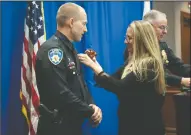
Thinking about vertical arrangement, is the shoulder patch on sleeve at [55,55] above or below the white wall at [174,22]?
below

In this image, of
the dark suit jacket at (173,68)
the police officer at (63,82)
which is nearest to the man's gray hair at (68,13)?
the police officer at (63,82)

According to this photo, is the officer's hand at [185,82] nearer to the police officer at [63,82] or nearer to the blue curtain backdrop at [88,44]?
the police officer at [63,82]

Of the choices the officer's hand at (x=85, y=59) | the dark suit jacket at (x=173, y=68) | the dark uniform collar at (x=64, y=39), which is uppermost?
the dark uniform collar at (x=64, y=39)

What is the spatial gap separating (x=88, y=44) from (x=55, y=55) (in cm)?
87

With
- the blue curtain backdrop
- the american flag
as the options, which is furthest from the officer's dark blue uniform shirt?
the blue curtain backdrop

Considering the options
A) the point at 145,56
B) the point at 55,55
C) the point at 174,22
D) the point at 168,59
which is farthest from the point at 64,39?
the point at 174,22

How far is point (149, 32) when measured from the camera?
133cm

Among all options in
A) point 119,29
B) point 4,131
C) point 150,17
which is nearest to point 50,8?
point 119,29

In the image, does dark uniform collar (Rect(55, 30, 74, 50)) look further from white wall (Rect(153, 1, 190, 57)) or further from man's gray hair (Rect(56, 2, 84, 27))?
white wall (Rect(153, 1, 190, 57))

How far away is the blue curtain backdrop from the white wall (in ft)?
1.62

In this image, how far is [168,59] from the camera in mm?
1666

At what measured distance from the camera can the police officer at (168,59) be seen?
151 centimetres

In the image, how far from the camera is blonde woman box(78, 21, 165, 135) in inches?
51.6

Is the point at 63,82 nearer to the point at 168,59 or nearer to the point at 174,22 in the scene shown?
the point at 168,59
